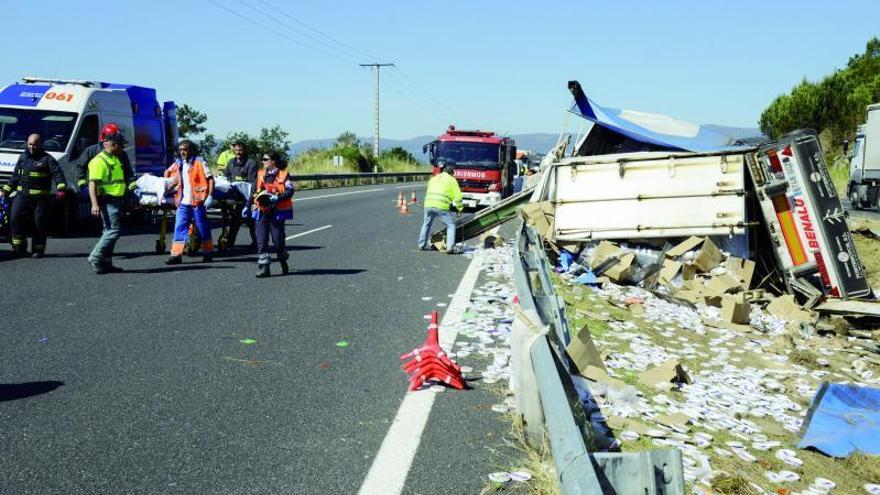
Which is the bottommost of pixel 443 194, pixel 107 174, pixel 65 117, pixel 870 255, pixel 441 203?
pixel 870 255

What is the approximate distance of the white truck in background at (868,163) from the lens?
28.2m

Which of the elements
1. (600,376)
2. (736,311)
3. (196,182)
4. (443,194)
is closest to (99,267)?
(196,182)

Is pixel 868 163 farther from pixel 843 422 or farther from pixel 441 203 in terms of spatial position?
pixel 843 422

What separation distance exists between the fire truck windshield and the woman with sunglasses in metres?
15.0

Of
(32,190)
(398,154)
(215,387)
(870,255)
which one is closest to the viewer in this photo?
(215,387)

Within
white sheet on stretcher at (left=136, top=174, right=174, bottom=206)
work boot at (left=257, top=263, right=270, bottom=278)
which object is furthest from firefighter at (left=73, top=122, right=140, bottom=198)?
work boot at (left=257, top=263, right=270, bottom=278)

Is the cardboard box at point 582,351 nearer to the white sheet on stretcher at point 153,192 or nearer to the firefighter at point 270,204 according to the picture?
the firefighter at point 270,204

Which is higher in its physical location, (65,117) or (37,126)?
(65,117)

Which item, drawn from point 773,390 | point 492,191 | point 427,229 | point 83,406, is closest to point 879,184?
point 492,191

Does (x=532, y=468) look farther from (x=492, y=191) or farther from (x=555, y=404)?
(x=492, y=191)

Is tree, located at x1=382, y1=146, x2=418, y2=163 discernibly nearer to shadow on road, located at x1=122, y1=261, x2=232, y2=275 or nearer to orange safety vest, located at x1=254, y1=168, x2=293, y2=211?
shadow on road, located at x1=122, y1=261, x2=232, y2=275

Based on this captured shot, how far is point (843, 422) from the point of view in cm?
572

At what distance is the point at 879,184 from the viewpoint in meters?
28.9

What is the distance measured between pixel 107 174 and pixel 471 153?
51.9ft
